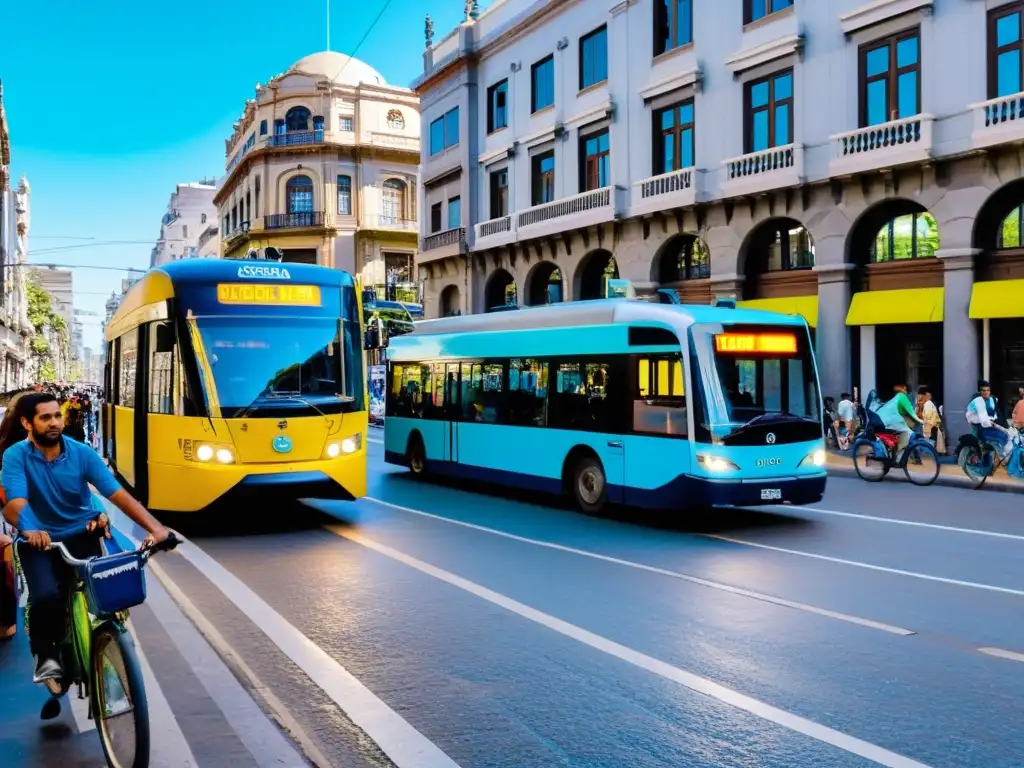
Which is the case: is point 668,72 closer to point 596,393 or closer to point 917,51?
point 917,51

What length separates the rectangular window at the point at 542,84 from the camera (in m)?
33.8

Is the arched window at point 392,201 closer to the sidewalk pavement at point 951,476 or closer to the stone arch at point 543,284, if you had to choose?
the stone arch at point 543,284

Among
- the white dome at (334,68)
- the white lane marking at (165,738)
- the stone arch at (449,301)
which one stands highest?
the white dome at (334,68)

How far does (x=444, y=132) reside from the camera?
1587 inches

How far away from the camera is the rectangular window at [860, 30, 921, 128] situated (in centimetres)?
2281

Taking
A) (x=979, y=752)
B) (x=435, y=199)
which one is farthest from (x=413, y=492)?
(x=435, y=199)

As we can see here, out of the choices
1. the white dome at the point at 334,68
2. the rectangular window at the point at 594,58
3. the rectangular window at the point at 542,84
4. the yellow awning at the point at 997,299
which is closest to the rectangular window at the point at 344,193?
the white dome at the point at 334,68

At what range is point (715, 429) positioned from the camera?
11945 millimetres

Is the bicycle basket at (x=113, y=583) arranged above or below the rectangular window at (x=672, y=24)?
below

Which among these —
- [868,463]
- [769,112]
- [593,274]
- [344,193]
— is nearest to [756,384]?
[868,463]

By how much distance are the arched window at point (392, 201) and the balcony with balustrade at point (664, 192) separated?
35.5 m

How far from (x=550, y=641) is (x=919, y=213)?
64.5 feet

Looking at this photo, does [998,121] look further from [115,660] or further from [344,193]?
[344,193]

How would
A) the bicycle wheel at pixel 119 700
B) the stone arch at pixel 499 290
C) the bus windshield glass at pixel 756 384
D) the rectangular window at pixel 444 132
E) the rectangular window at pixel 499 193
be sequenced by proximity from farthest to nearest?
the rectangular window at pixel 444 132
the stone arch at pixel 499 290
the rectangular window at pixel 499 193
the bus windshield glass at pixel 756 384
the bicycle wheel at pixel 119 700
